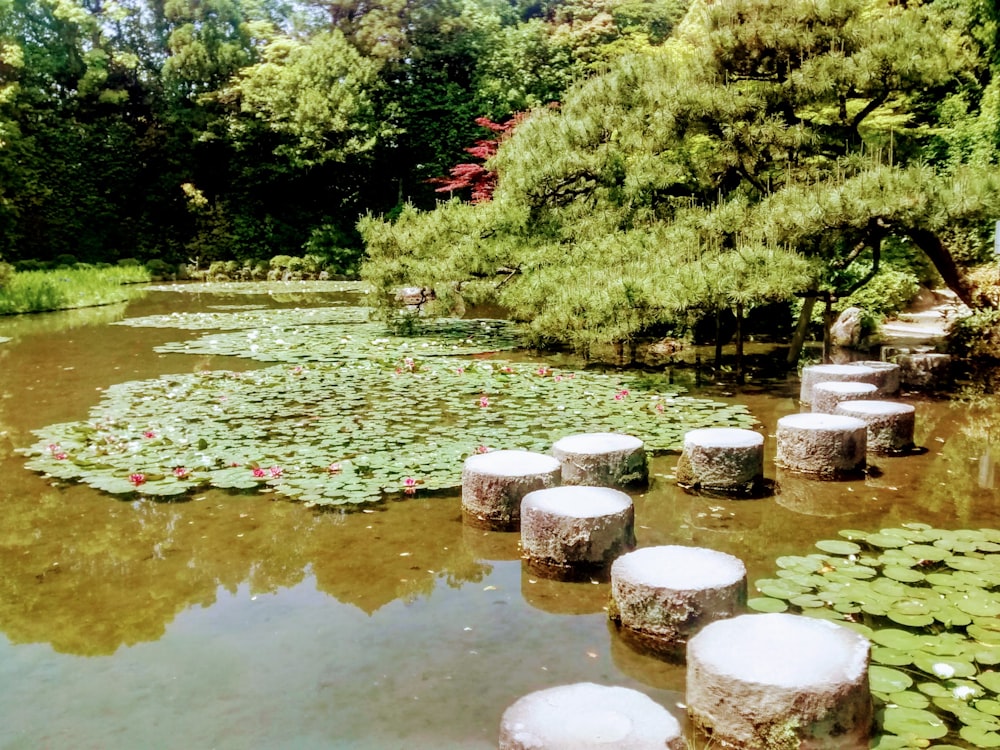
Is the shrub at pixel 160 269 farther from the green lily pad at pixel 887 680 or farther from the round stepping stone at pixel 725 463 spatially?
the green lily pad at pixel 887 680

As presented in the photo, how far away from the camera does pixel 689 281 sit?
24.1ft

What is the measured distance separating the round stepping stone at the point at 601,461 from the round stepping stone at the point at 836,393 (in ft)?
6.60

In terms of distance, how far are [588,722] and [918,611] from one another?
5.77ft

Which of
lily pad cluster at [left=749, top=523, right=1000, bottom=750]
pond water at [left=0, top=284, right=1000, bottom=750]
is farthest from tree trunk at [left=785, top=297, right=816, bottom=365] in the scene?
lily pad cluster at [left=749, top=523, right=1000, bottom=750]

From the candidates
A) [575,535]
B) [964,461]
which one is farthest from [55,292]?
[964,461]

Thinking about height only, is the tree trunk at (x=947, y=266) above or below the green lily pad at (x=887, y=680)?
above

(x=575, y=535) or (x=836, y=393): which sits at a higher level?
(x=836, y=393)

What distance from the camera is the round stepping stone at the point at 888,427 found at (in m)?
5.50

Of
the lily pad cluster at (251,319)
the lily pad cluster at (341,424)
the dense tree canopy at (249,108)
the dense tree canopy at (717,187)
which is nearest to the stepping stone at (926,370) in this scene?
the dense tree canopy at (717,187)

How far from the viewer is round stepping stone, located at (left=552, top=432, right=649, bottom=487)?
4.64 metres

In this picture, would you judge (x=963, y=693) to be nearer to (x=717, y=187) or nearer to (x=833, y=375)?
(x=833, y=375)

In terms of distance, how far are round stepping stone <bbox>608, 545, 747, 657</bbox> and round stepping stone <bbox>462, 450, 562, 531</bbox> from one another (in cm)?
112

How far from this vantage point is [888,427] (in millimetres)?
5500

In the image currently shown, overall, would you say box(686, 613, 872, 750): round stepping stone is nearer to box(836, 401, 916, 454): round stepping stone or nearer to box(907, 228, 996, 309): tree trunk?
box(836, 401, 916, 454): round stepping stone
